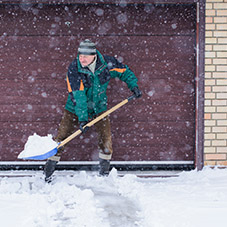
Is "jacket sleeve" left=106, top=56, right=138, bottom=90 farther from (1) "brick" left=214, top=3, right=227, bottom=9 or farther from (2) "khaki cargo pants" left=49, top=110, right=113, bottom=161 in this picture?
(1) "brick" left=214, top=3, right=227, bottom=9

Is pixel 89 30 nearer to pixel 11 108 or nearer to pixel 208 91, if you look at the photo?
pixel 11 108

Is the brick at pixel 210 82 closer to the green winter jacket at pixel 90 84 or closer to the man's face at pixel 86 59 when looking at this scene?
the green winter jacket at pixel 90 84

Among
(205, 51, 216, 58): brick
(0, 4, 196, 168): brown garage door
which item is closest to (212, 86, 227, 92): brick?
(0, 4, 196, 168): brown garage door

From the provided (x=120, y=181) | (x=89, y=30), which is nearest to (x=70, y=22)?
(x=89, y=30)

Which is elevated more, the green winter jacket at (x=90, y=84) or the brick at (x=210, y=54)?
the brick at (x=210, y=54)

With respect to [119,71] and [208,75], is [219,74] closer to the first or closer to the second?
[208,75]

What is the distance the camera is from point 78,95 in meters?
4.08

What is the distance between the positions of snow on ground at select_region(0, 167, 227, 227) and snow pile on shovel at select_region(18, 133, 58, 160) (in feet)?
1.50

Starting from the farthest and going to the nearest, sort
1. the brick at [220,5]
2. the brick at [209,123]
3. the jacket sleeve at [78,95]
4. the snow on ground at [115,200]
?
the brick at [209,123]
the brick at [220,5]
the jacket sleeve at [78,95]
the snow on ground at [115,200]

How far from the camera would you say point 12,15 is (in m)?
4.86

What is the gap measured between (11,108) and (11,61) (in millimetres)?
731

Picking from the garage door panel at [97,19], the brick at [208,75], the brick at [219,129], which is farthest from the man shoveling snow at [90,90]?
the brick at [219,129]

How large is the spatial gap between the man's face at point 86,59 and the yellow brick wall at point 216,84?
72.2 inches

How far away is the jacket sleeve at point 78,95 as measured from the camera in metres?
4.07
